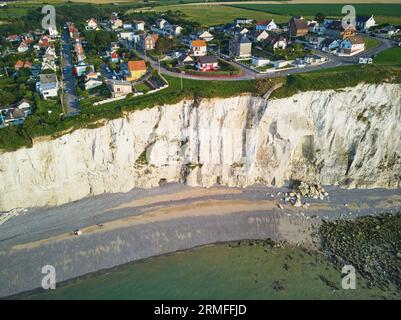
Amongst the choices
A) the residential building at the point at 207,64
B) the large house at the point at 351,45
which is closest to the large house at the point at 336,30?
the large house at the point at 351,45

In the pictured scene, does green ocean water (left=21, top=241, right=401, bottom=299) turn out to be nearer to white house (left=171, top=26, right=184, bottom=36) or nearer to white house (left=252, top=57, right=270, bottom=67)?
white house (left=252, top=57, right=270, bottom=67)

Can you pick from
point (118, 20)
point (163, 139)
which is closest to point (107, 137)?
point (163, 139)

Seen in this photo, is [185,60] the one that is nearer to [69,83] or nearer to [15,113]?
[69,83]

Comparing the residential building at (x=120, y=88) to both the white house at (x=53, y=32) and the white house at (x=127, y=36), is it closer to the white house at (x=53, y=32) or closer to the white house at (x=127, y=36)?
the white house at (x=127, y=36)

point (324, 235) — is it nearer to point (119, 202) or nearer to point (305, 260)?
point (305, 260)

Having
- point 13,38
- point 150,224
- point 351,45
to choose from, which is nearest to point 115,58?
point 13,38
